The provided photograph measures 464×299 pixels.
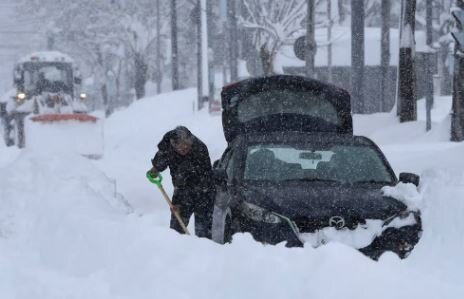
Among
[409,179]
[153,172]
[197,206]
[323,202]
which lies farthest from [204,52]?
[323,202]

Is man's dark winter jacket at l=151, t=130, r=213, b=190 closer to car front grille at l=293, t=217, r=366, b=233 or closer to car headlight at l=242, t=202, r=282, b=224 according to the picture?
car headlight at l=242, t=202, r=282, b=224

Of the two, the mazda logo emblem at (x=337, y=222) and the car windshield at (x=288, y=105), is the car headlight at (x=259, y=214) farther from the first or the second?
the car windshield at (x=288, y=105)

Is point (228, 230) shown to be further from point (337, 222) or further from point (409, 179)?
point (409, 179)

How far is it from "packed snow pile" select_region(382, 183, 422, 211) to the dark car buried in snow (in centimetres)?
4

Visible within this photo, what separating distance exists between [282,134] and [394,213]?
6.16 ft

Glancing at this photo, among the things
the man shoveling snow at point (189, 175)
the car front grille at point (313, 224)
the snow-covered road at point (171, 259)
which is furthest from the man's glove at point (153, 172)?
the car front grille at point (313, 224)

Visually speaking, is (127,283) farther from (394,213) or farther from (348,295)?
(394,213)

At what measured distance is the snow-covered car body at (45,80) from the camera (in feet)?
82.1

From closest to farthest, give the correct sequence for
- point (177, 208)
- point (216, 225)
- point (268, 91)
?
1. point (216, 225)
2. point (177, 208)
3. point (268, 91)

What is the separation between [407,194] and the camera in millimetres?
7141

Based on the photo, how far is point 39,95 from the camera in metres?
24.6

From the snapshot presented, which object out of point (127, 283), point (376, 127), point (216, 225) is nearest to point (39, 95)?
point (376, 127)

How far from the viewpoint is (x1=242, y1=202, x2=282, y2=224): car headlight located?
681 centimetres

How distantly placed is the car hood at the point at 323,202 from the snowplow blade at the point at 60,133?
1191 cm
